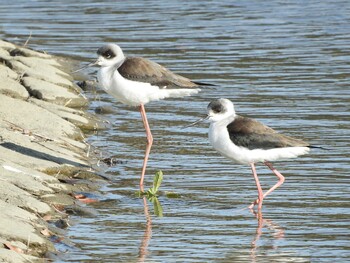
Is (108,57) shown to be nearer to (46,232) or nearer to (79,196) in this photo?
(79,196)

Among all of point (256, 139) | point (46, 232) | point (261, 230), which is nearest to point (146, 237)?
point (46, 232)

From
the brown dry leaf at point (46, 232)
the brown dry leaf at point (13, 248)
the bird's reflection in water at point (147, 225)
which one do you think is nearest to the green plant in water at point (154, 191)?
the bird's reflection in water at point (147, 225)

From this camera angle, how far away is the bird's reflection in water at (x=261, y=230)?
8352mm

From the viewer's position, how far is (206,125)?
13.5 m

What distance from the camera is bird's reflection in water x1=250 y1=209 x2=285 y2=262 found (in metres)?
8.35

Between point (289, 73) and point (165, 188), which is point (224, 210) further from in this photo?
point (289, 73)

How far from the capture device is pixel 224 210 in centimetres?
961

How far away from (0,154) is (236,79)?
6.41 meters

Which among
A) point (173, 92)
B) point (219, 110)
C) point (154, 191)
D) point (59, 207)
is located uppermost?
point (219, 110)

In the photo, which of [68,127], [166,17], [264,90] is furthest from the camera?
[166,17]

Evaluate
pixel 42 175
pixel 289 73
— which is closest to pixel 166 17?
pixel 289 73

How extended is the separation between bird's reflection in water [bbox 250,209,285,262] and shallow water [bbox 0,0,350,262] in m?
0.02

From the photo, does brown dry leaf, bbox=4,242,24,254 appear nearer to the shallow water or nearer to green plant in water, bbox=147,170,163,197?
the shallow water

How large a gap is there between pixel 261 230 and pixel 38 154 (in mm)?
2864
